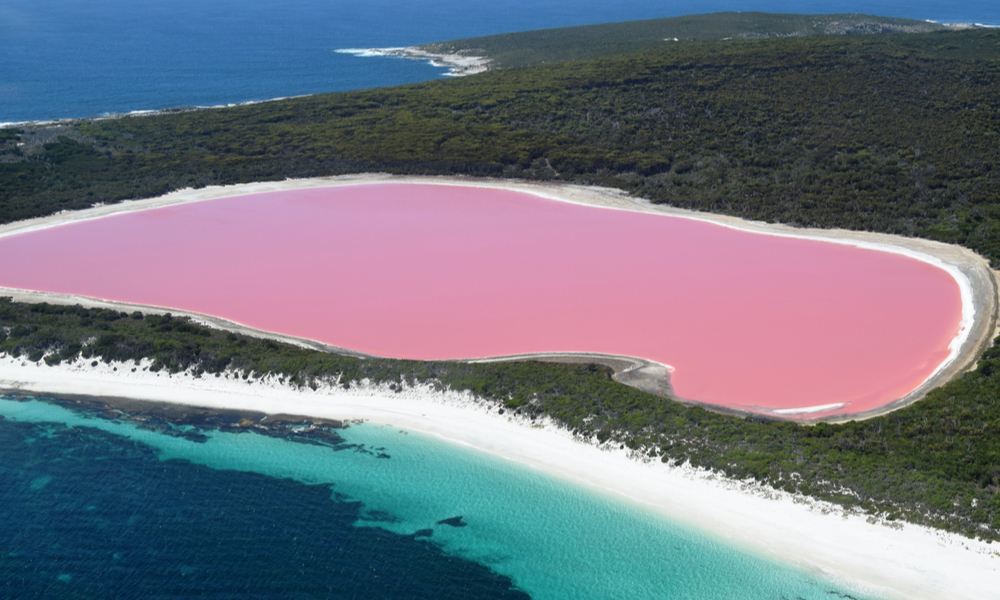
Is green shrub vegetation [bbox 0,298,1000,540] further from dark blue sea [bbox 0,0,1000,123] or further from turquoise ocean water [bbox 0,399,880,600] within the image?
dark blue sea [bbox 0,0,1000,123]

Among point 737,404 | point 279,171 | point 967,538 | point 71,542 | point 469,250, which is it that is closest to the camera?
point 967,538

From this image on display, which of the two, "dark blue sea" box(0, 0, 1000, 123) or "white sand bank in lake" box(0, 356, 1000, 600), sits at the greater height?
"dark blue sea" box(0, 0, 1000, 123)

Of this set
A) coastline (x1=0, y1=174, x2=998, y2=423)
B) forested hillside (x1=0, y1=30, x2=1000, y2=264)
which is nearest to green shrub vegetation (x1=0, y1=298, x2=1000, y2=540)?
coastline (x1=0, y1=174, x2=998, y2=423)

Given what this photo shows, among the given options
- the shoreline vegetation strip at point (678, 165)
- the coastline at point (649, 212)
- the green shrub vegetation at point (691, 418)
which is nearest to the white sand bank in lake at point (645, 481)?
the green shrub vegetation at point (691, 418)

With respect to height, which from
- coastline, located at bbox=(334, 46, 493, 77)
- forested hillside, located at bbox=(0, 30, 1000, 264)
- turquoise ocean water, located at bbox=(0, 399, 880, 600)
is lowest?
turquoise ocean water, located at bbox=(0, 399, 880, 600)

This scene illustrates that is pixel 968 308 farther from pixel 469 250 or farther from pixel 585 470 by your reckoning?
pixel 469 250

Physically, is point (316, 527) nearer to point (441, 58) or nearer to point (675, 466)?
point (675, 466)

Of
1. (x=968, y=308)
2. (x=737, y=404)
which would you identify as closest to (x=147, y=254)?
(x=737, y=404)
